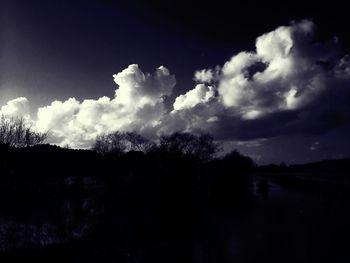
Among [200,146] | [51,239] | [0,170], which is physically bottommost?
[51,239]

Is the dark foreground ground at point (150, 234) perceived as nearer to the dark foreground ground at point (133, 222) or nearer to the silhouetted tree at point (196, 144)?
the dark foreground ground at point (133, 222)

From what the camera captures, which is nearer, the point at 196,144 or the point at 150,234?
the point at 150,234

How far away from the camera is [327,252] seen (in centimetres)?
2898

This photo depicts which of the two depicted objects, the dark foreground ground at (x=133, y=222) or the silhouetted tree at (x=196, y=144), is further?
the silhouetted tree at (x=196, y=144)

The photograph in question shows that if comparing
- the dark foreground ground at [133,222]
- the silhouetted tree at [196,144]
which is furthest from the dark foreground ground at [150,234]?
the silhouetted tree at [196,144]

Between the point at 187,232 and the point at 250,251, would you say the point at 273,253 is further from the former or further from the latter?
→ the point at 187,232

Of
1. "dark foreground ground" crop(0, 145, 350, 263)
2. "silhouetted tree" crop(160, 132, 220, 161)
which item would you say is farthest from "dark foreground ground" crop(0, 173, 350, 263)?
"silhouetted tree" crop(160, 132, 220, 161)

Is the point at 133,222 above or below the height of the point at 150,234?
above

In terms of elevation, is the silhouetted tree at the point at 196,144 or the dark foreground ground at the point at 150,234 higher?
the silhouetted tree at the point at 196,144

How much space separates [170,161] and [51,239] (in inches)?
787

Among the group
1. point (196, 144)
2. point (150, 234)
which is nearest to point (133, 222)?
point (150, 234)

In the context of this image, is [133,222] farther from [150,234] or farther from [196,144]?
[196,144]

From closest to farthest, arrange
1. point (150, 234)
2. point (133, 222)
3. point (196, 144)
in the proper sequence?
point (150, 234)
point (133, 222)
point (196, 144)

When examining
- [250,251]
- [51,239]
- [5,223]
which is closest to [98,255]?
[51,239]
